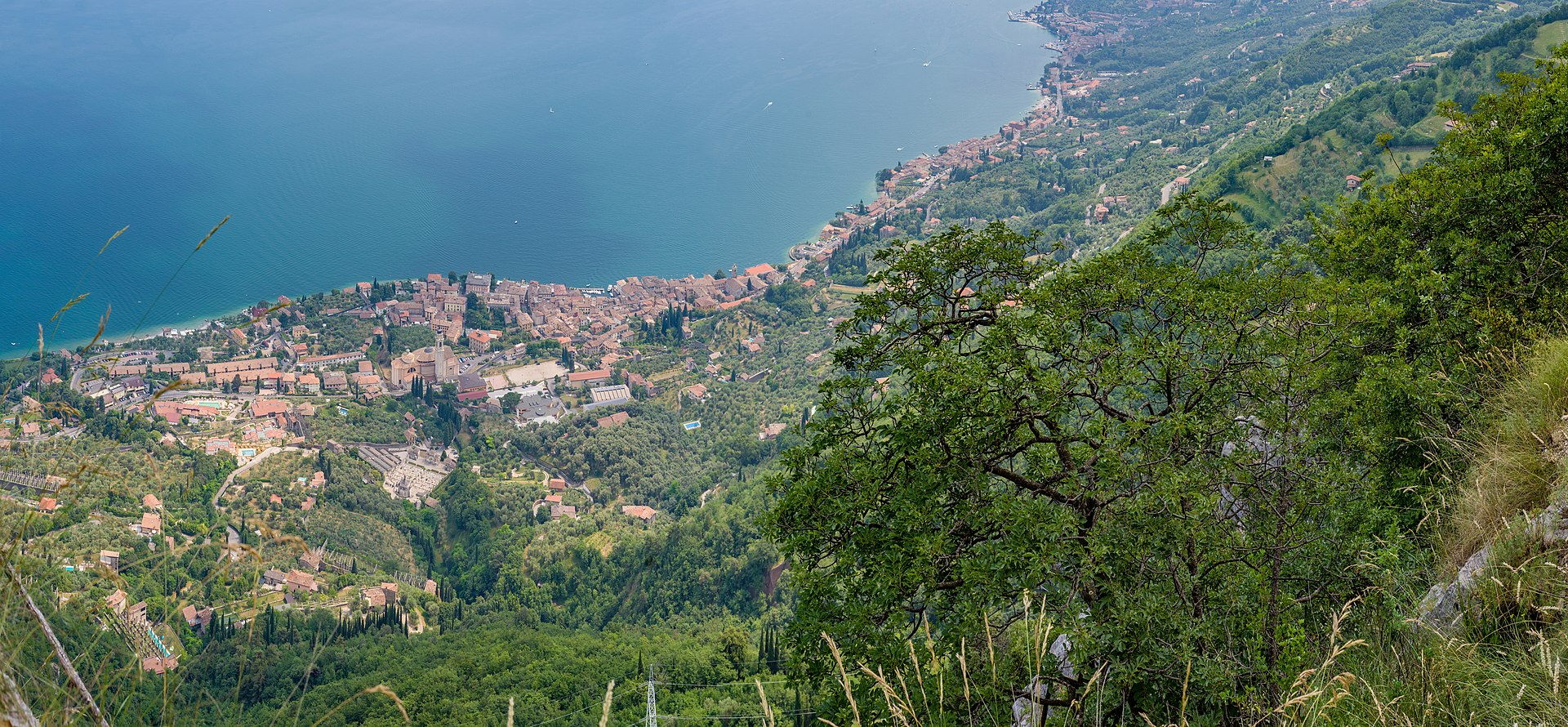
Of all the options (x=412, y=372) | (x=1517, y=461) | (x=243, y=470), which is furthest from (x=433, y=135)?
(x=1517, y=461)

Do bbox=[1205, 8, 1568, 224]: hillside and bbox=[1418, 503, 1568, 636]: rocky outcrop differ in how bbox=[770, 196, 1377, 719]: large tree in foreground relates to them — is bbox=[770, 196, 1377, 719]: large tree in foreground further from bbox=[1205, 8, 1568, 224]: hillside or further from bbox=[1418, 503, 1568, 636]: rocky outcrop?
bbox=[1205, 8, 1568, 224]: hillside

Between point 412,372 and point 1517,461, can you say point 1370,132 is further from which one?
point 412,372

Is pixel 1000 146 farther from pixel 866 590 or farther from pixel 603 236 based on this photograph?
pixel 866 590

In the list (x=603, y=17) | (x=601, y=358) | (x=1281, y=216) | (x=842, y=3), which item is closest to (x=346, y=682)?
(x=601, y=358)

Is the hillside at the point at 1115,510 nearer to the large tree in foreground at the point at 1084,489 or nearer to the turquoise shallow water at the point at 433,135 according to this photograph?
the large tree in foreground at the point at 1084,489

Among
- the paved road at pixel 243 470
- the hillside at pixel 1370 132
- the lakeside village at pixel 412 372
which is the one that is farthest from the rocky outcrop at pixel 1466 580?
the hillside at pixel 1370 132

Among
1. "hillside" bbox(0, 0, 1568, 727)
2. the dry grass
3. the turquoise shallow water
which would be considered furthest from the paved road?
the dry grass
